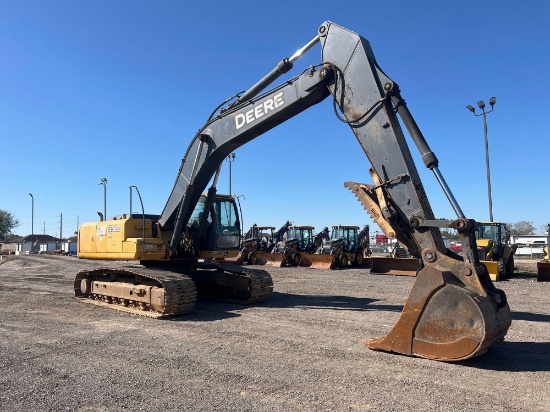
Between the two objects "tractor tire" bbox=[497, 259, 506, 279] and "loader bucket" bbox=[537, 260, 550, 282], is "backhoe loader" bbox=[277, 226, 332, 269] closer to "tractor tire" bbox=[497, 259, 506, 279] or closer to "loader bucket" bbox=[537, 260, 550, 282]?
"tractor tire" bbox=[497, 259, 506, 279]

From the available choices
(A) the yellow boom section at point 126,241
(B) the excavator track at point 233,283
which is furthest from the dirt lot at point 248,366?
(A) the yellow boom section at point 126,241

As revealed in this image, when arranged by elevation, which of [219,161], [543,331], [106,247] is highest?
[219,161]

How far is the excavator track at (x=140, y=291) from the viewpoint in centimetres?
980

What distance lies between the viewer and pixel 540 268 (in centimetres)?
1847

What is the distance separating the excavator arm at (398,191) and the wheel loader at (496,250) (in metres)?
13.1

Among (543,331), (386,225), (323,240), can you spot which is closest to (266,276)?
(386,225)

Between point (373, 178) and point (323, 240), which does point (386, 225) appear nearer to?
point (373, 178)

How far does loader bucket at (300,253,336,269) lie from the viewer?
26469mm

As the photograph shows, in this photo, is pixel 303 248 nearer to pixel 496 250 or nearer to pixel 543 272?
pixel 496 250

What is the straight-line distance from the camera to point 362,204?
7.65 m

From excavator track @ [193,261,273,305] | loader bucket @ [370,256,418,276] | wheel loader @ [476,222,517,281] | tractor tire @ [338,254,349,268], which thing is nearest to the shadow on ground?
excavator track @ [193,261,273,305]

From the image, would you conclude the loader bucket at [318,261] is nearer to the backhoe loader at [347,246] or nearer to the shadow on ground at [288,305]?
the backhoe loader at [347,246]

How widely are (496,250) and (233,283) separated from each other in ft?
47.8

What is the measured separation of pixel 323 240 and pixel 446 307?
81.2 ft
